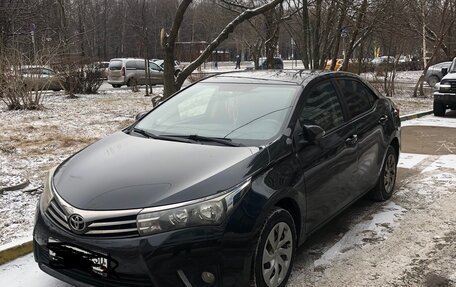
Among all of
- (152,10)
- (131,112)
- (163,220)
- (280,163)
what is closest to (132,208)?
(163,220)

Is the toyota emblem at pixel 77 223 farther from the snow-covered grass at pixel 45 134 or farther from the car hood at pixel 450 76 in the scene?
the car hood at pixel 450 76

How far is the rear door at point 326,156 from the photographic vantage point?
12.2 ft

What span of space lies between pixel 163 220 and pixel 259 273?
30.0 inches

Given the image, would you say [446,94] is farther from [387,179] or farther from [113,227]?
[113,227]

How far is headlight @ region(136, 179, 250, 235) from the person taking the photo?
2.75 m

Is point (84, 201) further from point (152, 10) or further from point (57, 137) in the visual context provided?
point (152, 10)

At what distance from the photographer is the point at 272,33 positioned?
15.5 meters

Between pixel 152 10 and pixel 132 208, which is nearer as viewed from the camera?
pixel 132 208

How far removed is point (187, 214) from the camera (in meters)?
2.80

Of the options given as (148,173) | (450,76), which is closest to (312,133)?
(148,173)

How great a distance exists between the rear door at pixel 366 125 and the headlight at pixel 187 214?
2099mm

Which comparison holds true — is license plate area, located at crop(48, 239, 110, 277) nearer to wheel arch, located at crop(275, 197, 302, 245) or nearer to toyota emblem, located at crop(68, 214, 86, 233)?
toyota emblem, located at crop(68, 214, 86, 233)

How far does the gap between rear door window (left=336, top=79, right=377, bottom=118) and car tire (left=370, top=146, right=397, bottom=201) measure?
2.13 ft

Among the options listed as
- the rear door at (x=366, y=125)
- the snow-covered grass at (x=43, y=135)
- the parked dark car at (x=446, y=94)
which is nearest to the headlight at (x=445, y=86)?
the parked dark car at (x=446, y=94)
